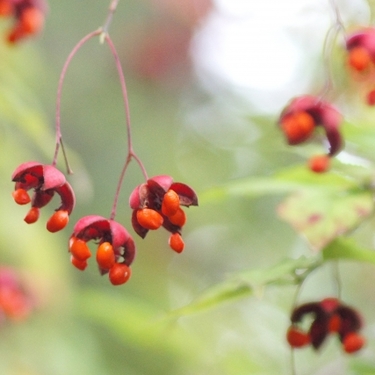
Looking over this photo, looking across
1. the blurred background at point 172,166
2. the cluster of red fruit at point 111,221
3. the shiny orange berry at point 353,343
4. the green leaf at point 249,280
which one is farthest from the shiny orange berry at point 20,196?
the blurred background at point 172,166

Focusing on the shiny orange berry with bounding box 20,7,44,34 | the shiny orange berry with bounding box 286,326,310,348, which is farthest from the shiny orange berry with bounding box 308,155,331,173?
the shiny orange berry with bounding box 20,7,44,34

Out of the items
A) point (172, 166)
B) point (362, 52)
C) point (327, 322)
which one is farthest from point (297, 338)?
point (172, 166)

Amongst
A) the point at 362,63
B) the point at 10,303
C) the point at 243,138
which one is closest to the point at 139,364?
the point at 10,303

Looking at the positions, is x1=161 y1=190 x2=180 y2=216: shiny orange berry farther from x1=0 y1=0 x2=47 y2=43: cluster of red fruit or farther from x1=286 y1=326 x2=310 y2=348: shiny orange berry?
x1=0 y1=0 x2=47 y2=43: cluster of red fruit

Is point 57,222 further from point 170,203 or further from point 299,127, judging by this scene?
point 299,127

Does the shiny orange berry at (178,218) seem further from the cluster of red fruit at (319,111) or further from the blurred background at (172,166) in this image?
the blurred background at (172,166)

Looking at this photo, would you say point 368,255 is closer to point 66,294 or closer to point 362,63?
point 362,63
